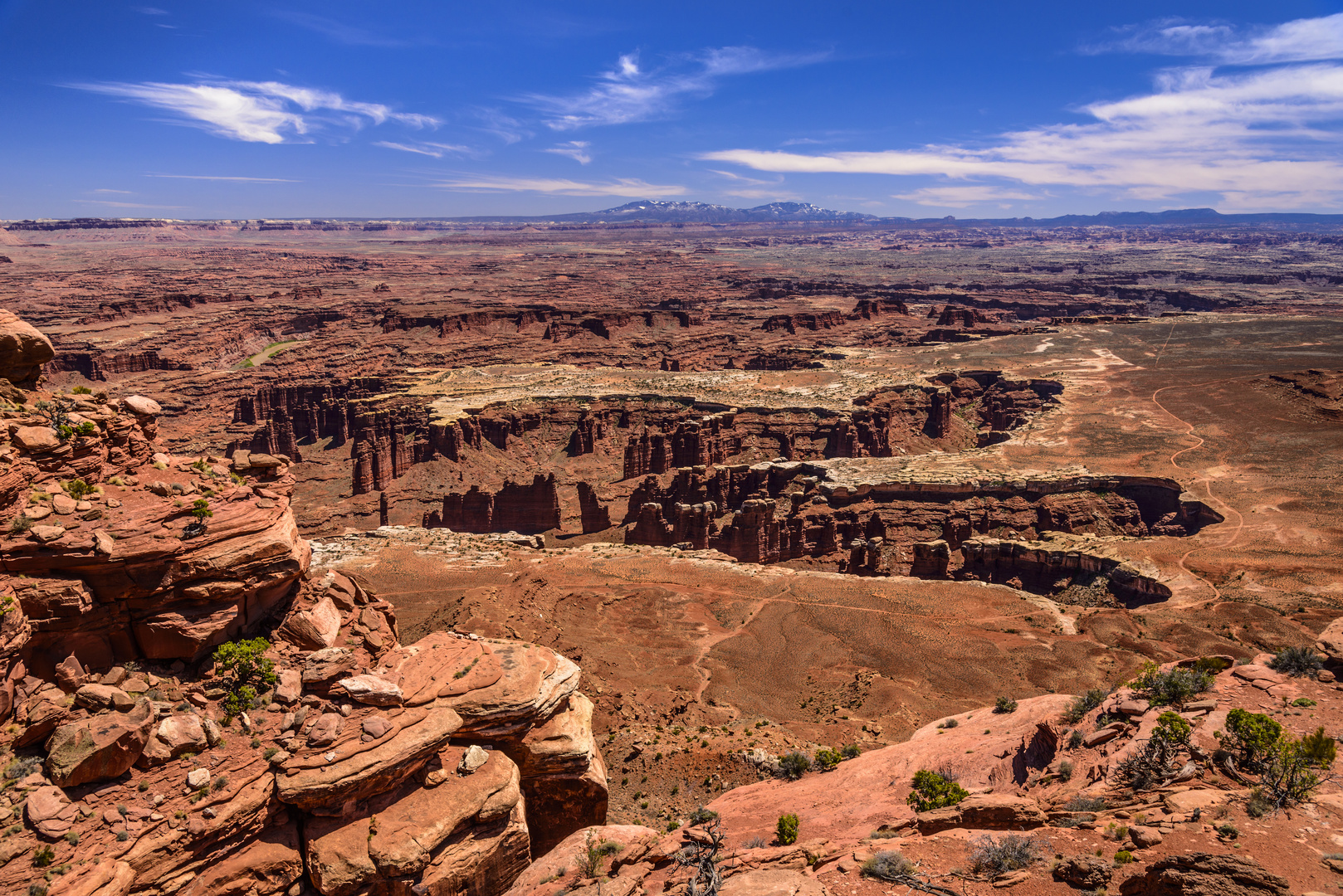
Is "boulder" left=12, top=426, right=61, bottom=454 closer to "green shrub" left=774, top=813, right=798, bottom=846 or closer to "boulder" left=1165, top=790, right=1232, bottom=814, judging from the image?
"green shrub" left=774, top=813, right=798, bottom=846

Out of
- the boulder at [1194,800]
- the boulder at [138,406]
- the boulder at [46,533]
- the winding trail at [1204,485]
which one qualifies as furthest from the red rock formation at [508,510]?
the boulder at [1194,800]

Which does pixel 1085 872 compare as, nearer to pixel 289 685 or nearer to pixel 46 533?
pixel 289 685

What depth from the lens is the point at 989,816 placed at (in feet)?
44.1

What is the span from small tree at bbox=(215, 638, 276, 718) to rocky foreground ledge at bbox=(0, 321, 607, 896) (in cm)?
16

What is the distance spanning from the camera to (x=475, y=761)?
50.0ft

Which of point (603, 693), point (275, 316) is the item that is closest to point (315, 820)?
point (603, 693)

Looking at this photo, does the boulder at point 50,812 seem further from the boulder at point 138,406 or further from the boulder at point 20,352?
the boulder at point 20,352

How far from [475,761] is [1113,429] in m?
77.1

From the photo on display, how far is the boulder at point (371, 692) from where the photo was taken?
15016 mm

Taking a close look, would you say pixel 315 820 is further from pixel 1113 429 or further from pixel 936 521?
pixel 1113 429

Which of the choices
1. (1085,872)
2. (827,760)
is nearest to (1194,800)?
(1085,872)

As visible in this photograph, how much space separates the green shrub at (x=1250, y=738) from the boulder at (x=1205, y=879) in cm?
413

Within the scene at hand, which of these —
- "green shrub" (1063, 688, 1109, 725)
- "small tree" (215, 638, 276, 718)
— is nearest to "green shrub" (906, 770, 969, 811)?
"green shrub" (1063, 688, 1109, 725)

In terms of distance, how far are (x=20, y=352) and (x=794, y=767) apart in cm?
2193
